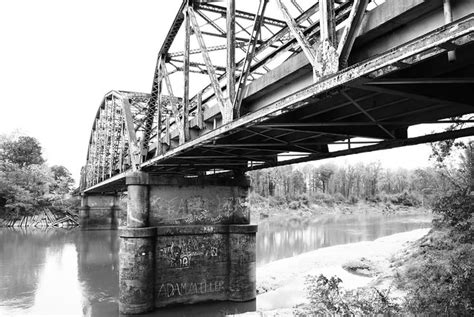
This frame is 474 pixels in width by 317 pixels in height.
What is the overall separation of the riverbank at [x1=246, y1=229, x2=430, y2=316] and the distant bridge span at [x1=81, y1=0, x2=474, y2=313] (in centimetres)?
146

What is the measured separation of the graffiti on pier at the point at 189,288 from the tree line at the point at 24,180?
50006 millimetres

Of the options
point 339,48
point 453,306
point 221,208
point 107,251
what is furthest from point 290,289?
point 107,251

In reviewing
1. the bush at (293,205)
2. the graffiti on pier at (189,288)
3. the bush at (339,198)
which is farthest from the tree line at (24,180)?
the bush at (339,198)

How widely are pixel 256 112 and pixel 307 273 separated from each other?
15562 mm

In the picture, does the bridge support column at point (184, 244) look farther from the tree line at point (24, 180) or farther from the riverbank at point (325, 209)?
the riverbank at point (325, 209)

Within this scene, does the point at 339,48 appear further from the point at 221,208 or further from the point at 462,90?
the point at 221,208

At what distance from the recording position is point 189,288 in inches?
565

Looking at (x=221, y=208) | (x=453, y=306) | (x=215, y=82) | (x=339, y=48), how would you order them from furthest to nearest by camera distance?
A: (x=221, y=208), (x=215, y=82), (x=453, y=306), (x=339, y=48)

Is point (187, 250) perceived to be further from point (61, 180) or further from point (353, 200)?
point (353, 200)

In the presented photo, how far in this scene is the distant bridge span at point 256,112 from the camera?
4.34 meters

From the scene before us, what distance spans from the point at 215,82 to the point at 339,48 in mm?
4005

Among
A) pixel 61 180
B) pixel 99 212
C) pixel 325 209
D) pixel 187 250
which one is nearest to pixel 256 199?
pixel 325 209

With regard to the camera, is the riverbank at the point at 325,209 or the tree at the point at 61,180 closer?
the tree at the point at 61,180

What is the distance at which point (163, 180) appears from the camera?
15242 mm
